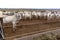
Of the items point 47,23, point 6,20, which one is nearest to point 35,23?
point 47,23

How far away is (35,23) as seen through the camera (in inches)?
392

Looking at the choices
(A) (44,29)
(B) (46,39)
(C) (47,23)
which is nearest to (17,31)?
(B) (46,39)

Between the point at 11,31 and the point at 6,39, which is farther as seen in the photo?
the point at 11,31

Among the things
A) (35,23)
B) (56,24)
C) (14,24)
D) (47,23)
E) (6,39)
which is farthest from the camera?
(56,24)

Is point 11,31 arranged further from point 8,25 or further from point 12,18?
point 12,18

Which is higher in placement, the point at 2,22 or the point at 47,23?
the point at 2,22

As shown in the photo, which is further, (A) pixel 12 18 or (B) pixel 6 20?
(A) pixel 12 18

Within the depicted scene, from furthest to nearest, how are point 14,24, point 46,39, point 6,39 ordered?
1. point 14,24
2. point 46,39
3. point 6,39

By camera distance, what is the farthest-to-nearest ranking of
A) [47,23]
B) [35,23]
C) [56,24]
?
1. [56,24]
2. [47,23]
3. [35,23]

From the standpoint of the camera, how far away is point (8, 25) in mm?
7859

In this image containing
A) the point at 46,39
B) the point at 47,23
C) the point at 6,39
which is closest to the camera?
the point at 6,39

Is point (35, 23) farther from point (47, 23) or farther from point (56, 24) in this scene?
point (56, 24)

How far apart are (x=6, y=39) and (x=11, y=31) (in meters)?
0.72

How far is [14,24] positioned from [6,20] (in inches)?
18.0
